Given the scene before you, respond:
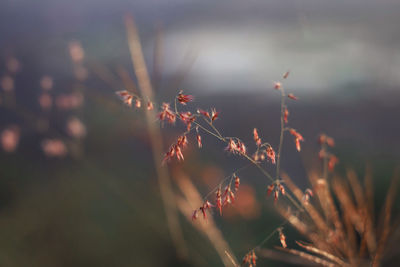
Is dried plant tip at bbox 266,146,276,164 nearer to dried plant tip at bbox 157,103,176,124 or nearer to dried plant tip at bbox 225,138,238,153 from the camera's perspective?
dried plant tip at bbox 225,138,238,153

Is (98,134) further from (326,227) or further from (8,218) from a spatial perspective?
(326,227)

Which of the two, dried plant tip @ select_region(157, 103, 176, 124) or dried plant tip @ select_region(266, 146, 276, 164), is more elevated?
dried plant tip @ select_region(157, 103, 176, 124)

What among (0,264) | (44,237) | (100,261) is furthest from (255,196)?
(0,264)

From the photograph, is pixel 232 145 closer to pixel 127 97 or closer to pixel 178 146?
pixel 178 146

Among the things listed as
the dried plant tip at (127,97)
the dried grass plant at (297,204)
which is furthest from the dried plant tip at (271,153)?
the dried plant tip at (127,97)

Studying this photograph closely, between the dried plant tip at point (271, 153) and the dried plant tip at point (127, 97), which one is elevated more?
the dried plant tip at point (127, 97)

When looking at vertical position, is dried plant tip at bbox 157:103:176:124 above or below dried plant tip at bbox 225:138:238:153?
above

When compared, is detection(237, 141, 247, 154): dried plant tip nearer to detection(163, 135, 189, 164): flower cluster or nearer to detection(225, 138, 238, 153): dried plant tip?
detection(225, 138, 238, 153): dried plant tip

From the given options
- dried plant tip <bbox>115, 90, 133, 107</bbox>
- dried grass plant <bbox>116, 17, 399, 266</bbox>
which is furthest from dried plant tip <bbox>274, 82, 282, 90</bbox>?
dried plant tip <bbox>115, 90, 133, 107</bbox>

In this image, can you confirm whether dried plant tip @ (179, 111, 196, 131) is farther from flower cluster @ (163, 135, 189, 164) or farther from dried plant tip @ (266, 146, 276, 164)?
dried plant tip @ (266, 146, 276, 164)

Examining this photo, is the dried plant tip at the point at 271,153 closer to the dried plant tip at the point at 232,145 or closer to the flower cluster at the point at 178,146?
the dried plant tip at the point at 232,145

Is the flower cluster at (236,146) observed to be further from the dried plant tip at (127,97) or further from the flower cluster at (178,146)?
the dried plant tip at (127,97)

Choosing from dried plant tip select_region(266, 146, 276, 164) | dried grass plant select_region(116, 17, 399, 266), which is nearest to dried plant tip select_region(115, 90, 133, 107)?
dried grass plant select_region(116, 17, 399, 266)
